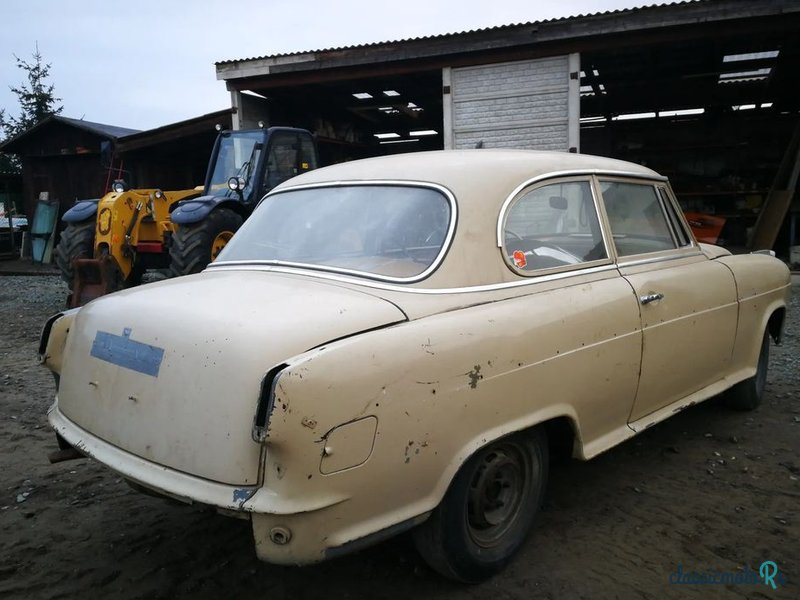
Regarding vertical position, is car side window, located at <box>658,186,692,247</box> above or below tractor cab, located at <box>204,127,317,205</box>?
below

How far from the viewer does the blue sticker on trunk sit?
2.14 m

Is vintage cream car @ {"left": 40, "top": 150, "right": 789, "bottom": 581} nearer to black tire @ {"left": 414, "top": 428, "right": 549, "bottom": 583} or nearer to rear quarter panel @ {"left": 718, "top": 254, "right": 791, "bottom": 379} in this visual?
black tire @ {"left": 414, "top": 428, "right": 549, "bottom": 583}

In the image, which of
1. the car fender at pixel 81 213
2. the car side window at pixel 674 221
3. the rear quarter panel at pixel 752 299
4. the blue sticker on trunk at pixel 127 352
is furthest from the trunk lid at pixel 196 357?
the car fender at pixel 81 213

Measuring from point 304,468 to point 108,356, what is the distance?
996 millimetres

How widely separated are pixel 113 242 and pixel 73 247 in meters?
0.73

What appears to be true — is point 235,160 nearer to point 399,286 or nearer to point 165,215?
point 165,215

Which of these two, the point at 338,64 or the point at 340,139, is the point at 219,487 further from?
the point at 340,139

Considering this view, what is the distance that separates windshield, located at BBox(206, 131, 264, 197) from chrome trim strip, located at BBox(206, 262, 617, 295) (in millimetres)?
5510

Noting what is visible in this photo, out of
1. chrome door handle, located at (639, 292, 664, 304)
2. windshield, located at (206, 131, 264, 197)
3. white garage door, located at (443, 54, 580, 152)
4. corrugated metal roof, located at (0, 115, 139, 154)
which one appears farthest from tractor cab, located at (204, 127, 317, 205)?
corrugated metal roof, located at (0, 115, 139, 154)

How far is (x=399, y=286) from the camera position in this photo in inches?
91.7

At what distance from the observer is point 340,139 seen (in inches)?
557

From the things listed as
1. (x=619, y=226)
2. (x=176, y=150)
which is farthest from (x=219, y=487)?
(x=176, y=150)

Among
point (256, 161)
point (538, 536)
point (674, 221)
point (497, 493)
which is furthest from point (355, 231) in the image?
point (256, 161)

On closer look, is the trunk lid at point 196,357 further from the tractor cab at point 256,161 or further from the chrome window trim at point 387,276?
the tractor cab at point 256,161
